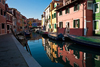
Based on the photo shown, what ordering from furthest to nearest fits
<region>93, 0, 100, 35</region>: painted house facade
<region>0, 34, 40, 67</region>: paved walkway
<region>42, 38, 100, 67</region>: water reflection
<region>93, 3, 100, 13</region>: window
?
<region>93, 3, 100, 13</region>: window → <region>93, 0, 100, 35</region>: painted house facade → <region>42, 38, 100, 67</region>: water reflection → <region>0, 34, 40, 67</region>: paved walkway

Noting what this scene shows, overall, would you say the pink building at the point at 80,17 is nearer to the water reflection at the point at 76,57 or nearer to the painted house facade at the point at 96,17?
the painted house facade at the point at 96,17

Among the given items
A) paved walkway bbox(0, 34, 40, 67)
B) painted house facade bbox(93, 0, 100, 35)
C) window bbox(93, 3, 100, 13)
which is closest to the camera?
paved walkway bbox(0, 34, 40, 67)

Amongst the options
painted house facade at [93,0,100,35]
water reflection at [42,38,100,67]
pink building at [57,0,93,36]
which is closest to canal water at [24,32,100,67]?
water reflection at [42,38,100,67]

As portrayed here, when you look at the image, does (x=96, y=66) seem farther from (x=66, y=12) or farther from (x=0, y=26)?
(x=0, y=26)

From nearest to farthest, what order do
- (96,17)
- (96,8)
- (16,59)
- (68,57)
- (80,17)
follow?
1. (16,59)
2. (68,57)
3. (96,17)
4. (96,8)
5. (80,17)

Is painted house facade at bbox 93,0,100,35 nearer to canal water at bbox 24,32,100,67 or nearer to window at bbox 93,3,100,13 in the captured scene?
window at bbox 93,3,100,13

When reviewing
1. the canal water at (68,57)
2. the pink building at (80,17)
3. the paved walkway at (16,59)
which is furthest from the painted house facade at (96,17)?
the paved walkway at (16,59)

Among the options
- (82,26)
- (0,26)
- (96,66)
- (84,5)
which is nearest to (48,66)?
(96,66)

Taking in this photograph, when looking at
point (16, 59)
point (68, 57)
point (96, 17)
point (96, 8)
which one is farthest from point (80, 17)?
point (16, 59)

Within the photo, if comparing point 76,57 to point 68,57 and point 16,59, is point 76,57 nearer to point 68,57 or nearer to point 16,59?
point 68,57

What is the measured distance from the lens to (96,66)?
4918 millimetres

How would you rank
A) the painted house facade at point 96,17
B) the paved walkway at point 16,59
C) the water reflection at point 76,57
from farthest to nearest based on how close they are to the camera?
the painted house facade at point 96,17
the water reflection at point 76,57
the paved walkway at point 16,59

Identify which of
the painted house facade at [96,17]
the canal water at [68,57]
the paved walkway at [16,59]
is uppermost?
the painted house facade at [96,17]

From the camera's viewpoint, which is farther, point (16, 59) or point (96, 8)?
point (96, 8)
